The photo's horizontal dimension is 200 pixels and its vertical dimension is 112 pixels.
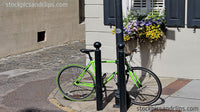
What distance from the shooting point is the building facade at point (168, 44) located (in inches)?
318

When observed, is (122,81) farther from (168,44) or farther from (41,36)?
(41,36)

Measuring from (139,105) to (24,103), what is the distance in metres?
2.13

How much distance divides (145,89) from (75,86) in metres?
1.36

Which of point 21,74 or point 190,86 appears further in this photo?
point 21,74

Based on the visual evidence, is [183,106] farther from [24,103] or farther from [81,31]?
[81,31]

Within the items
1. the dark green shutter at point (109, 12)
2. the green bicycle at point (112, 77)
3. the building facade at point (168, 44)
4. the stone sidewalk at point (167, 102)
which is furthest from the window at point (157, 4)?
the green bicycle at point (112, 77)

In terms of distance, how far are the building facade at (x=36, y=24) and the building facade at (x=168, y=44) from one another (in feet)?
12.4

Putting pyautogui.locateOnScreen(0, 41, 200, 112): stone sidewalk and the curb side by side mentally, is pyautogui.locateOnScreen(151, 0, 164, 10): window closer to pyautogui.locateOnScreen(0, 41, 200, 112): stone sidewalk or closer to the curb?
pyautogui.locateOnScreen(0, 41, 200, 112): stone sidewalk

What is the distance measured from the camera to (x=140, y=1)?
28.5 feet

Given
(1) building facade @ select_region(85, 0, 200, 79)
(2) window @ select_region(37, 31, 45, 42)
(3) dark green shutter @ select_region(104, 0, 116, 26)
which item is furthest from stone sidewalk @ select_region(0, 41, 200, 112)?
(3) dark green shutter @ select_region(104, 0, 116, 26)

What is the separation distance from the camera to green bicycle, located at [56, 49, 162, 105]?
6.45 m

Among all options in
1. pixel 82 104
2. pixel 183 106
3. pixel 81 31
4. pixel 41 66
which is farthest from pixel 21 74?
pixel 81 31

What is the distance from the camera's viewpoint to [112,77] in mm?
6625

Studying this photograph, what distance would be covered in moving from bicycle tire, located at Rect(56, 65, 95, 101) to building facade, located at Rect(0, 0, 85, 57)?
5.12 metres
